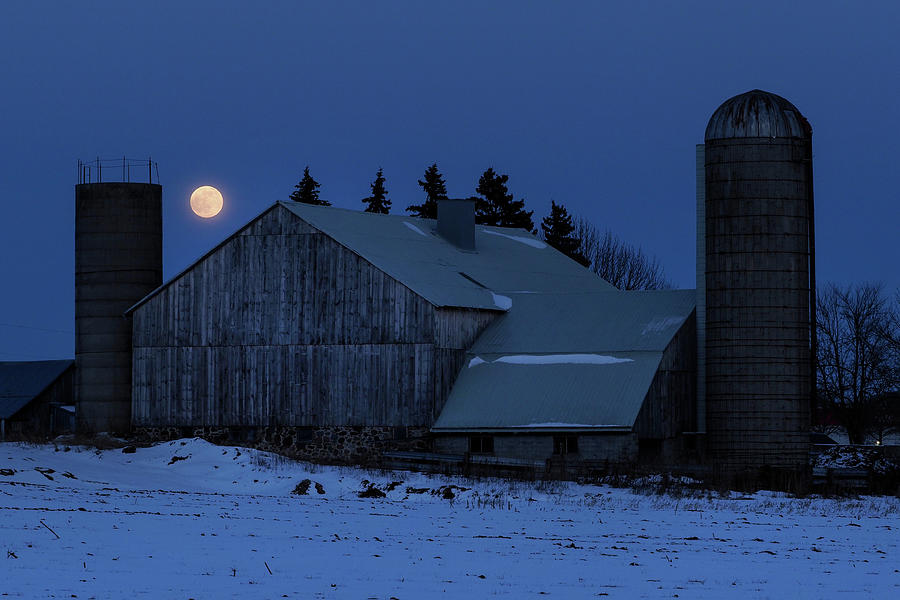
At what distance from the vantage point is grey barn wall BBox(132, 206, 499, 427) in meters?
48.2

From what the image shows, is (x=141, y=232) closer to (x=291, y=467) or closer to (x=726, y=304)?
(x=291, y=467)

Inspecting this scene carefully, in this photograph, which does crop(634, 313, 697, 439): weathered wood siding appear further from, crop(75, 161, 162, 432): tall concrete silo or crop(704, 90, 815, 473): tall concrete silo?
crop(75, 161, 162, 432): tall concrete silo

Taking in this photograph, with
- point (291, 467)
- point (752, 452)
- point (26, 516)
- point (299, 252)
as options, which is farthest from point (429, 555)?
point (299, 252)

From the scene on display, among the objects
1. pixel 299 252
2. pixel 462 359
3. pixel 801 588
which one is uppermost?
pixel 299 252

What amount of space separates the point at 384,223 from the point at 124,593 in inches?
1411

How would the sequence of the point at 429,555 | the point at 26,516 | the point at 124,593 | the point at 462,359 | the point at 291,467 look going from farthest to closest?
the point at 462,359 → the point at 291,467 → the point at 26,516 → the point at 429,555 → the point at 124,593

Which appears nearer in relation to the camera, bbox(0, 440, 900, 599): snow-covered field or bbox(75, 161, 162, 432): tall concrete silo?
bbox(0, 440, 900, 599): snow-covered field

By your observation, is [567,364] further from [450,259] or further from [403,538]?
[403,538]

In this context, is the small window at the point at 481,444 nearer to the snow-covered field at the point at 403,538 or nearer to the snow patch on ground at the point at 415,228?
the snow-covered field at the point at 403,538

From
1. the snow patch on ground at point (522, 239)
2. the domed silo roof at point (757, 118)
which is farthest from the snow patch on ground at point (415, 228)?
the domed silo roof at point (757, 118)

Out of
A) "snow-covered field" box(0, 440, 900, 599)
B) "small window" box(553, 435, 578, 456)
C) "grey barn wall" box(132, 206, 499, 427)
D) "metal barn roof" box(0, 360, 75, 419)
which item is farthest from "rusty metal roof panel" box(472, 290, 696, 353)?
"metal barn roof" box(0, 360, 75, 419)

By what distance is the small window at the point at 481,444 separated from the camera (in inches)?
1813

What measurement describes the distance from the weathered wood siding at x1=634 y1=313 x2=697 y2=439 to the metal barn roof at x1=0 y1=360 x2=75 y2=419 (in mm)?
26143

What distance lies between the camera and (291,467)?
41.7 m
